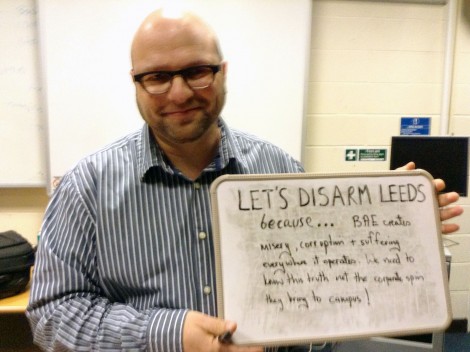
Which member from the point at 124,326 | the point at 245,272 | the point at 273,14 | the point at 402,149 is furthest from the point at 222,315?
the point at 273,14

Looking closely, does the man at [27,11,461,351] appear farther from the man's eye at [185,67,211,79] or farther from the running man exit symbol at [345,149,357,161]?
the running man exit symbol at [345,149,357,161]

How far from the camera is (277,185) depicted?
0.89 meters

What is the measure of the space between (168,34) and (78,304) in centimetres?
64

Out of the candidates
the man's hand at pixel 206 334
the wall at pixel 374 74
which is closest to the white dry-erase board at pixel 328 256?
the man's hand at pixel 206 334

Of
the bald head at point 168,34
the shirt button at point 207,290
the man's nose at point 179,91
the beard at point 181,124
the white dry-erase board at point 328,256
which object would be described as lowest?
the shirt button at point 207,290

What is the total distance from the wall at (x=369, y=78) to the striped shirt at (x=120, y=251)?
1604mm

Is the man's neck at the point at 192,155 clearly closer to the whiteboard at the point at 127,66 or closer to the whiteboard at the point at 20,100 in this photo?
the whiteboard at the point at 127,66

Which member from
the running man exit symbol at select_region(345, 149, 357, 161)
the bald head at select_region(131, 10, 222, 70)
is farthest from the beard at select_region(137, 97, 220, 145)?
the running man exit symbol at select_region(345, 149, 357, 161)

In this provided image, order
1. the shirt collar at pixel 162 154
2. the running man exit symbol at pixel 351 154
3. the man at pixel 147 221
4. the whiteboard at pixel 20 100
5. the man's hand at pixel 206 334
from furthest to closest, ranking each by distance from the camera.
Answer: the running man exit symbol at pixel 351 154 < the whiteboard at pixel 20 100 < the shirt collar at pixel 162 154 < the man at pixel 147 221 < the man's hand at pixel 206 334

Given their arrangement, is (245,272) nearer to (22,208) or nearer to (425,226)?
(425,226)

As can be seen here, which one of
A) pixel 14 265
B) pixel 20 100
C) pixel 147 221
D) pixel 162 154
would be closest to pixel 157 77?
pixel 162 154

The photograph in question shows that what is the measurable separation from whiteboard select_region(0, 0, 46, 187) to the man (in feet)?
4.79

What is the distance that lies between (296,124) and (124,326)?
174 cm

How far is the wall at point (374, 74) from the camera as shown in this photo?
250 cm
